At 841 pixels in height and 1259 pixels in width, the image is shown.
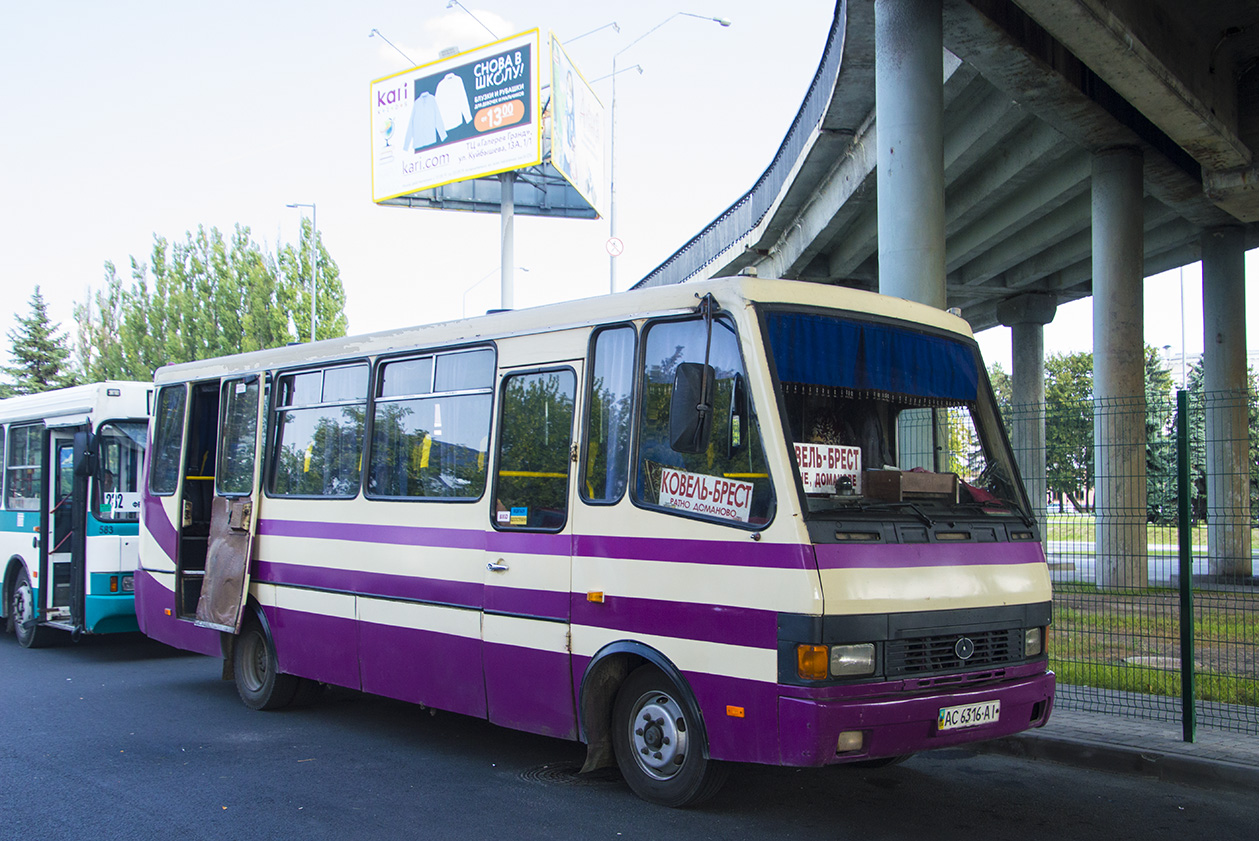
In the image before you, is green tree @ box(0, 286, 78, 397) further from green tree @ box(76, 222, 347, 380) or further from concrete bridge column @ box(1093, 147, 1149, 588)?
concrete bridge column @ box(1093, 147, 1149, 588)

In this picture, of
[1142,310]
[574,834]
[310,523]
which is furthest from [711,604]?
[1142,310]

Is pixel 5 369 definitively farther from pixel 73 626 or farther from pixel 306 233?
pixel 73 626

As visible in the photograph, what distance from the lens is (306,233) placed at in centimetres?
5156

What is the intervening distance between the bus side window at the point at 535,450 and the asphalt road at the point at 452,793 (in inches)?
66.4

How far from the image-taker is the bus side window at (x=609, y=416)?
6176 millimetres

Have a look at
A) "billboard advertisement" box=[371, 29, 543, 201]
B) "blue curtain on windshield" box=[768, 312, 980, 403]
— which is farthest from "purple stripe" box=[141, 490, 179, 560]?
"billboard advertisement" box=[371, 29, 543, 201]

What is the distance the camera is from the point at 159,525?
10281 millimetres

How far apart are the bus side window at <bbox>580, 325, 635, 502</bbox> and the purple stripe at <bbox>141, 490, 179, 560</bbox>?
5.55 meters

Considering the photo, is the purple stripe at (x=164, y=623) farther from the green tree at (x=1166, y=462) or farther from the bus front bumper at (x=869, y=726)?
the green tree at (x=1166, y=462)

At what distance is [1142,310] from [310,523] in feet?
51.2

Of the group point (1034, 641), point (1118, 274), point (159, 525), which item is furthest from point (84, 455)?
point (1118, 274)

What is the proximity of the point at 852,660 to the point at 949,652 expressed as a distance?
69 centimetres

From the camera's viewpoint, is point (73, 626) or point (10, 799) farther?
point (73, 626)

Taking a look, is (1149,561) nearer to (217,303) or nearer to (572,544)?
(572,544)
